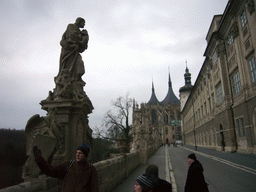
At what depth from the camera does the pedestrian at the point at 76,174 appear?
2350mm

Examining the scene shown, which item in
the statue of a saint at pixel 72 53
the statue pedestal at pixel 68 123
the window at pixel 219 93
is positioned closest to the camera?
the statue pedestal at pixel 68 123

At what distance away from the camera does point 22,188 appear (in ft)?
7.70

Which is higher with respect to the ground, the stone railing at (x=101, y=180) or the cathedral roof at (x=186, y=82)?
the cathedral roof at (x=186, y=82)

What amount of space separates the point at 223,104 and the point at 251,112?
676 cm

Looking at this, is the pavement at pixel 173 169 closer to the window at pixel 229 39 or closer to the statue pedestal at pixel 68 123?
the statue pedestal at pixel 68 123

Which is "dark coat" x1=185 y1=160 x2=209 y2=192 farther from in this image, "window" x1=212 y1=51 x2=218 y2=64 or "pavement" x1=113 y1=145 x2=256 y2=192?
"window" x1=212 y1=51 x2=218 y2=64

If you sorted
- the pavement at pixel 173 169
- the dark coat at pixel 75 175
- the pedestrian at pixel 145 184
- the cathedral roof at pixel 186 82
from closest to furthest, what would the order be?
the pedestrian at pixel 145 184 → the dark coat at pixel 75 175 → the pavement at pixel 173 169 → the cathedral roof at pixel 186 82

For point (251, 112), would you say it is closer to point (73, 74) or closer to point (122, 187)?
point (122, 187)

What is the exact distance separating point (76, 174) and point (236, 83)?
809 inches

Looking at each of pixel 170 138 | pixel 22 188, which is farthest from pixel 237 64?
pixel 170 138

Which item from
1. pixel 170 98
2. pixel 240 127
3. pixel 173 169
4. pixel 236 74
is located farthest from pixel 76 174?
pixel 170 98

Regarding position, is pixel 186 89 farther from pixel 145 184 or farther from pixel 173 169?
pixel 145 184

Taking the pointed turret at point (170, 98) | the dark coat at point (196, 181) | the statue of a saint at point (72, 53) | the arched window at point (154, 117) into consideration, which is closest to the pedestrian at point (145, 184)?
the dark coat at point (196, 181)

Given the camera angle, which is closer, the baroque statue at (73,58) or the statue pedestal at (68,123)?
the statue pedestal at (68,123)
